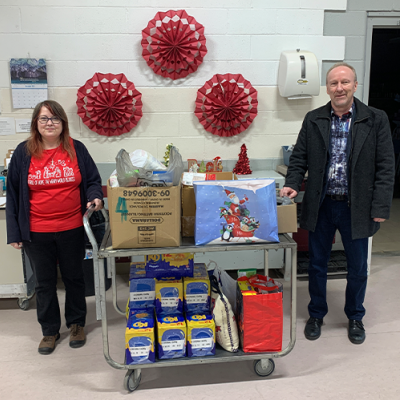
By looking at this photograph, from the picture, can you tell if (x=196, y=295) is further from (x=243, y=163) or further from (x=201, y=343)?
(x=243, y=163)

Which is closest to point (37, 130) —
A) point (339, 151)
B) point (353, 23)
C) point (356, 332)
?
point (339, 151)

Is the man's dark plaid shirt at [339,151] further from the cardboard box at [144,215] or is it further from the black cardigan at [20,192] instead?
the black cardigan at [20,192]

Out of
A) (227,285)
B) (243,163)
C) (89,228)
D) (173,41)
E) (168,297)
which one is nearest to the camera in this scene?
(89,228)

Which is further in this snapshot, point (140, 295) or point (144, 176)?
point (140, 295)

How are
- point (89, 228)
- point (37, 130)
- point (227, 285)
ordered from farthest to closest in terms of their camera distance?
point (227, 285), point (37, 130), point (89, 228)

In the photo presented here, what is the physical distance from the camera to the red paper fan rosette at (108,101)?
335 centimetres

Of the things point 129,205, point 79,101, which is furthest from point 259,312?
point 79,101

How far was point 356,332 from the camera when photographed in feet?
8.66

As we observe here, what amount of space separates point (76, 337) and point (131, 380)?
62cm

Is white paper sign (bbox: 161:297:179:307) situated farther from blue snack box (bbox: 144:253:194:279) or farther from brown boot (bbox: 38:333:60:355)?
brown boot (bbox: 38:333:60:355)

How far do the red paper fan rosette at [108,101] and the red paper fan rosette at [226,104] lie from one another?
518 mm

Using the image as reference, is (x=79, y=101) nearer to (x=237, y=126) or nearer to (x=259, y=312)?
(x=237, y=126)

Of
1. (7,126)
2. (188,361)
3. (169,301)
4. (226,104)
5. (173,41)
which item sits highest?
(173,41)

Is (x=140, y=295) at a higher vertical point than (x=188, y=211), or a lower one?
lower
